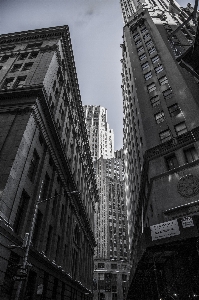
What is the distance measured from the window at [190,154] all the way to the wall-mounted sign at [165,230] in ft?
27.2

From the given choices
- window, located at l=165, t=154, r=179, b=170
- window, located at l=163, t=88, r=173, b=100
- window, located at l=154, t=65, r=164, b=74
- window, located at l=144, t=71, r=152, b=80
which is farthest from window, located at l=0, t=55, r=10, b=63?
window, located at l=165, t=154, r=179, b=170

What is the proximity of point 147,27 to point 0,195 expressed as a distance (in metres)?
47.2

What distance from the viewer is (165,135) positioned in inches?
1147

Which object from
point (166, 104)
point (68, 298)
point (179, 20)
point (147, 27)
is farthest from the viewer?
point (179, 20)

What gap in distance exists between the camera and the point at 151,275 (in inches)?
1021

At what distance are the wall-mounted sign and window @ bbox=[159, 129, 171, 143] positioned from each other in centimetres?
1299

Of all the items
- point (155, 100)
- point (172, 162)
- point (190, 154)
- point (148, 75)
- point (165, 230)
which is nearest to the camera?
point (165, 230)

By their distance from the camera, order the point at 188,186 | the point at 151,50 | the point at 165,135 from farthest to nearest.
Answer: the point at 151,50
the point at 165,135
the point at 188,186

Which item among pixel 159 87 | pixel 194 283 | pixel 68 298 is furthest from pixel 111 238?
pixel 194 283

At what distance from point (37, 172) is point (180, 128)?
58.4 feet

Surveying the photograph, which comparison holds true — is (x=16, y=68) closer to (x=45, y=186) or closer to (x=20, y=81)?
(x=20, y=81)

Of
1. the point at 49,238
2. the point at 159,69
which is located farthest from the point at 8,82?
the point at 159,69

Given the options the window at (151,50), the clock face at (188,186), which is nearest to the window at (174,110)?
the clock face at (188,186)

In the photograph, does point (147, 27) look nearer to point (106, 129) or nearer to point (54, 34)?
point (54, 34)
